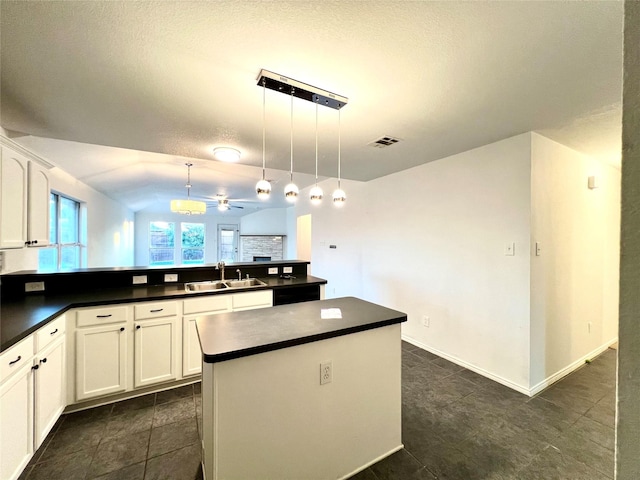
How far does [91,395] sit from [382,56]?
323 centimetres

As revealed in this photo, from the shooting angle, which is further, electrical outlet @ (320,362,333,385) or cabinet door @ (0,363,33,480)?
electrical outlet @ (320,362,333,385)

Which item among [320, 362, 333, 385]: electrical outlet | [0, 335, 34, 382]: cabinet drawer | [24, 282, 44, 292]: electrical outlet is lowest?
[320, 362, 333, 385]: electrical outlet

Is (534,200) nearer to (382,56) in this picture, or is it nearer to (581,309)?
(581,309)

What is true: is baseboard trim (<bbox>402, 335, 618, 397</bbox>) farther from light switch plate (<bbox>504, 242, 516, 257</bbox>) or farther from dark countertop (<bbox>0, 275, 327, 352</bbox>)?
dark countertop (<bbox>0, 275, 327, 352</bbox>)

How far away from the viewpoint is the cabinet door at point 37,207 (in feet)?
6.84

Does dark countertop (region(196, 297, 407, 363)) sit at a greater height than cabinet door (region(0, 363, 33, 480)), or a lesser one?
greater

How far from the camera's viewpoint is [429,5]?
114 cm

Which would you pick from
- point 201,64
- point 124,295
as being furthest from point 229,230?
point 201,64

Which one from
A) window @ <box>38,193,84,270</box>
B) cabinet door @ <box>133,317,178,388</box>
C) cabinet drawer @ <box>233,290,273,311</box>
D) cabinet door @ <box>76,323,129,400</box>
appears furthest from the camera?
window @ <box>38,193,84,270</box>

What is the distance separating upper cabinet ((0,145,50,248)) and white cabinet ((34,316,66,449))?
693 mm

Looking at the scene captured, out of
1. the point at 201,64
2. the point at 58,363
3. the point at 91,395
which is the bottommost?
the point at 91,395

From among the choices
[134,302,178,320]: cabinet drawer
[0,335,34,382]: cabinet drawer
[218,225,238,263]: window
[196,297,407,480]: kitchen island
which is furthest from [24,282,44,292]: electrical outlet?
[218,225,238,263]: window

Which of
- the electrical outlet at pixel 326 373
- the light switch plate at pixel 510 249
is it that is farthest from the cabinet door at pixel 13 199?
the light switch plate at pixel 510 249

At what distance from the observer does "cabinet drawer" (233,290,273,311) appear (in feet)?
9.03
